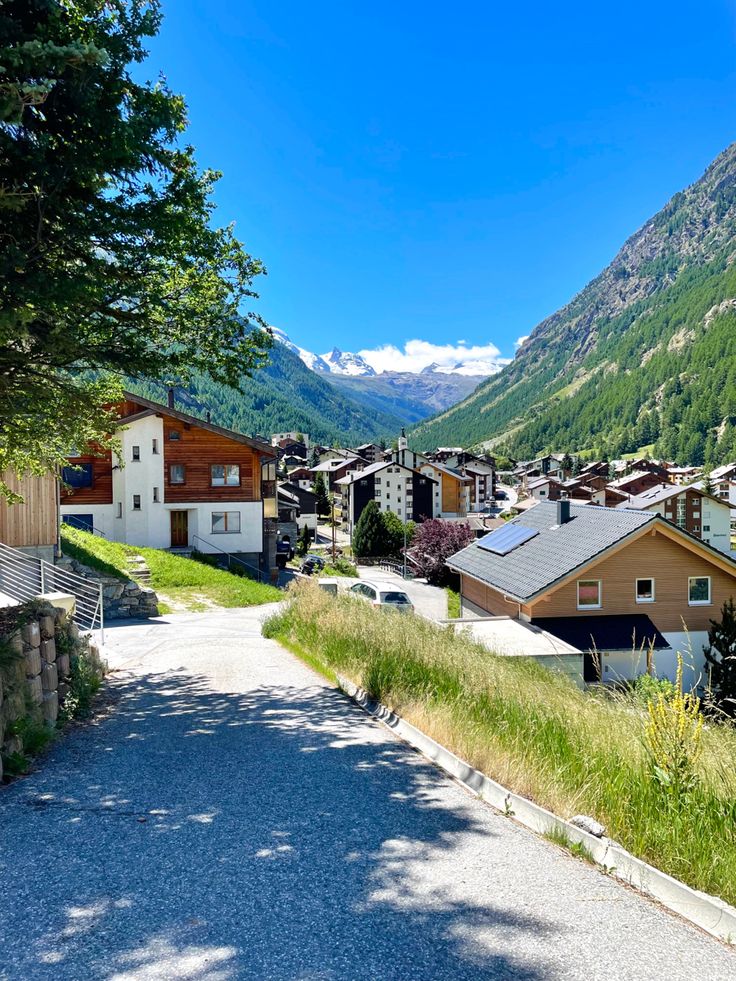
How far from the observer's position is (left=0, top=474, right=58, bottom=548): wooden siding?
1766 cm

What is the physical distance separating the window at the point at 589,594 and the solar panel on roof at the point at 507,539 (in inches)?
178

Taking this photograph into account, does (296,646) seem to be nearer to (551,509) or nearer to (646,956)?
(646,956)

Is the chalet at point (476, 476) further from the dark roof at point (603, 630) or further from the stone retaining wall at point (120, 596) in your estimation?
the stone retaining wall at point (120, 596)

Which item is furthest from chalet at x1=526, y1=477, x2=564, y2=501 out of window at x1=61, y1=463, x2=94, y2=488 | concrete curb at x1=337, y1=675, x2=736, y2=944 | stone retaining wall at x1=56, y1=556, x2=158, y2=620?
concrete curb at x1=337, y1=675, x2=736, y2=944

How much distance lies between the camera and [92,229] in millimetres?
7121

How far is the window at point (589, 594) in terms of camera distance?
966 inches

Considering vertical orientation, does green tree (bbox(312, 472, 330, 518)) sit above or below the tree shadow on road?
above

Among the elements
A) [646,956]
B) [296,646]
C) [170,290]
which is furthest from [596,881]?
[296,646]

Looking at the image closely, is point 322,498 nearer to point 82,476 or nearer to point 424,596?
point 424,596

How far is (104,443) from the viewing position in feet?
42.0

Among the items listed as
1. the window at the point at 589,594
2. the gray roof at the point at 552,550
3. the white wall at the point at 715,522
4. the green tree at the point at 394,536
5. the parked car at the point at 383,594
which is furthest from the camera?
the white wall at the point at 715,522

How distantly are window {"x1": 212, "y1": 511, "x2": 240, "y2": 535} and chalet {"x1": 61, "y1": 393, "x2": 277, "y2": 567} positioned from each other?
6 cm

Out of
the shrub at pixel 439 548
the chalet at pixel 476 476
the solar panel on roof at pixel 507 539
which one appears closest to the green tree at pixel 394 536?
the shrub at pixel 439 548

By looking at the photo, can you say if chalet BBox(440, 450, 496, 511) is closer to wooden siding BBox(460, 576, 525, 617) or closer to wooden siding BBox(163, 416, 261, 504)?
wooden siding BBox(163, 416, 261, 504)
